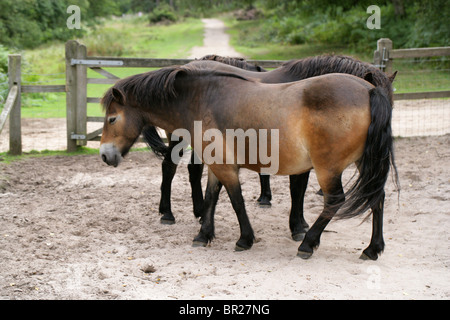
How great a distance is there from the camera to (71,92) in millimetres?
8930

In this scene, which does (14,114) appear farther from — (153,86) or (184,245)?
(184,245)

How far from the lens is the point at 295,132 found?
→ 178 inches

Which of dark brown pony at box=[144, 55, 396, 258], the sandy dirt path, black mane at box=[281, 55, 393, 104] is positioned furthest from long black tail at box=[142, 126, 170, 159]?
the sandy dirt path

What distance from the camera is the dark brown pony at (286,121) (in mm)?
4375

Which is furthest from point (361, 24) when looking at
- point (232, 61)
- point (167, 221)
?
point (167, 221)

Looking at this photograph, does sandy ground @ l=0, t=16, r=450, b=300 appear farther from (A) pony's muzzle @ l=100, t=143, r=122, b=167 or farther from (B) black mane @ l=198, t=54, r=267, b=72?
(B) black mane @ l=198, t=54, r=267, b=72

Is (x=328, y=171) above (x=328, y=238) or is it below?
above

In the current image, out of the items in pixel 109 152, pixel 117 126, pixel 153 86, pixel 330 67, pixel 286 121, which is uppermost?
pixel 330 67

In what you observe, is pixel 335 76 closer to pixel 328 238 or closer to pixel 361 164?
pixel 361 164

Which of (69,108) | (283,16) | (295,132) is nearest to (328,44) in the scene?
(283,16)

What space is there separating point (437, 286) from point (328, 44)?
2132 centimetres

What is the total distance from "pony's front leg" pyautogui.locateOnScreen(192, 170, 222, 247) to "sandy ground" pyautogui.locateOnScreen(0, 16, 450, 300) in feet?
0.35

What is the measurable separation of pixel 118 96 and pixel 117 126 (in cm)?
32
